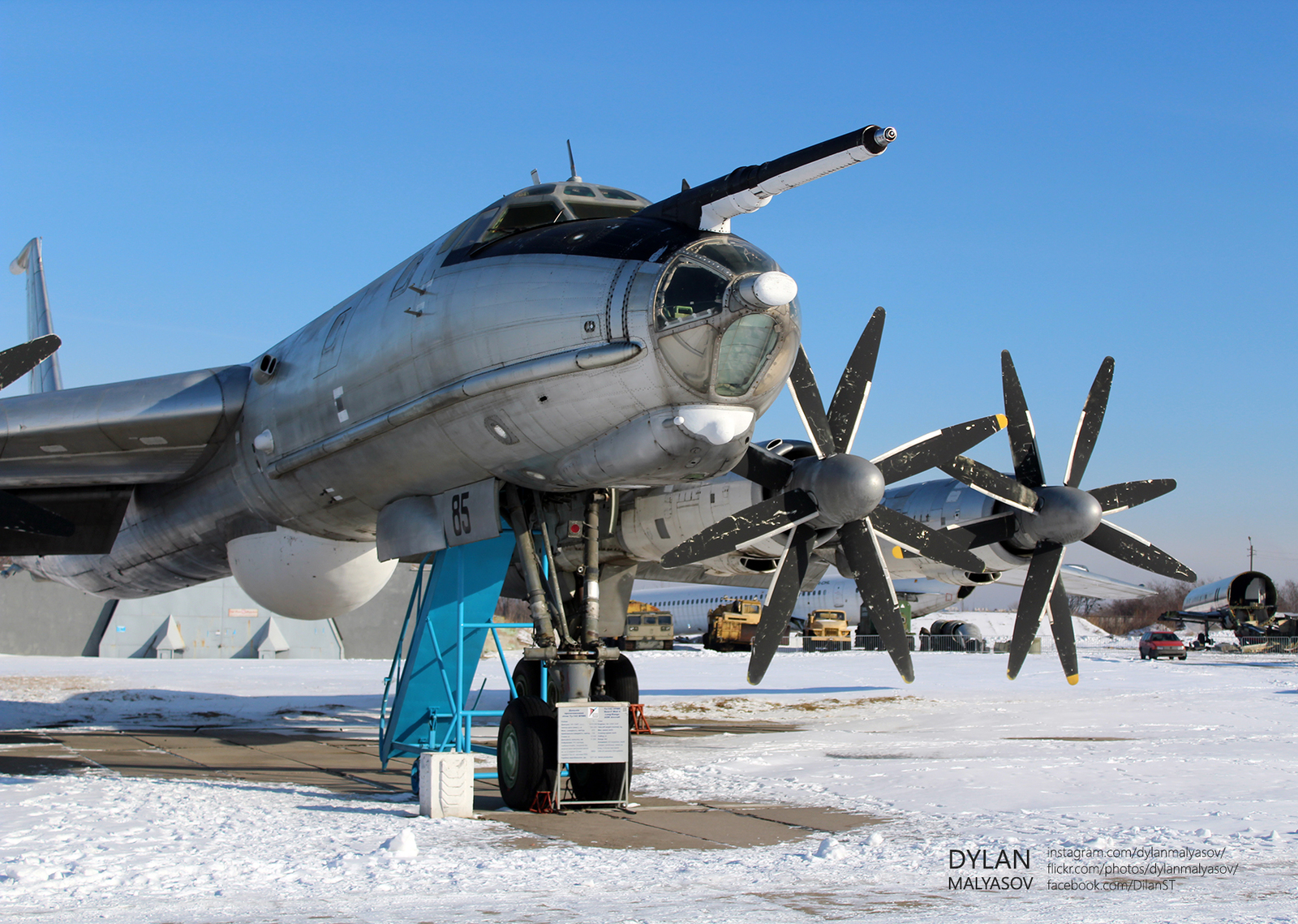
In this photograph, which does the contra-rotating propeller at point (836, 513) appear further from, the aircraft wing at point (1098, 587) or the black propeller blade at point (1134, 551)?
the aircraft wing at point (1098, 587)

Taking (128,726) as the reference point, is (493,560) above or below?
above

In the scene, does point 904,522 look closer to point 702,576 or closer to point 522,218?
point 702,576

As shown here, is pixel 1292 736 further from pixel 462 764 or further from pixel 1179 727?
pixel 462 764

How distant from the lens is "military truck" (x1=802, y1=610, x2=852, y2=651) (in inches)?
2034

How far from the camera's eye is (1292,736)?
14.1m

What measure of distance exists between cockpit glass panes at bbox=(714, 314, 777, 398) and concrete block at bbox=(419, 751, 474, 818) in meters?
3.53

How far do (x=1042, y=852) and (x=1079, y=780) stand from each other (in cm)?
386

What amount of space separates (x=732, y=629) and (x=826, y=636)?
4.64 metres

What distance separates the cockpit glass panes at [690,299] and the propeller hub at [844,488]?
13.0 feet

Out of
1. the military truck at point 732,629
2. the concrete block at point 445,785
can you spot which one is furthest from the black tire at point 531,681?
the military truck at point 732,629

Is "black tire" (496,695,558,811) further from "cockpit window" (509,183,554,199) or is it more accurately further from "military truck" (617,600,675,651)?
"military truck" (617,600,675,651)

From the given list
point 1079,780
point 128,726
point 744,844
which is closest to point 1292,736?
point 1079,780

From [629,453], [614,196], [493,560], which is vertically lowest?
[493,560]

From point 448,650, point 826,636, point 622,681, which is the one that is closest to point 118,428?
point 448,650
